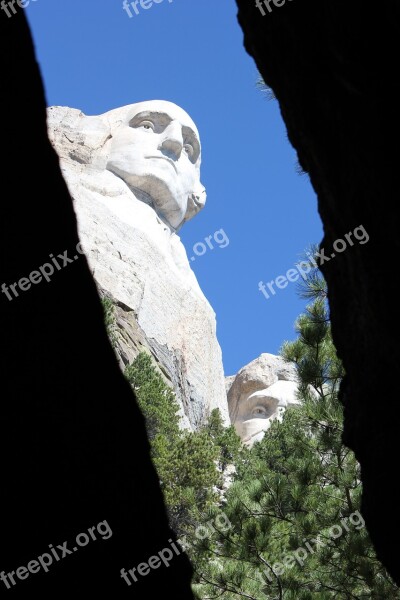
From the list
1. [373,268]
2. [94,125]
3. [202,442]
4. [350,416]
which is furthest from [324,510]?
[94,125]

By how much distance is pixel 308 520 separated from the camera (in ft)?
22.6

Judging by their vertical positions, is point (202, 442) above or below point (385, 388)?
below

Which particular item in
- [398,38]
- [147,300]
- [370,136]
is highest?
[147,300]

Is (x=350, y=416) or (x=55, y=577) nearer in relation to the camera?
(x=55, y=577)

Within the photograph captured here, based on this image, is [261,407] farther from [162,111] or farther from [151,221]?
[162,111]

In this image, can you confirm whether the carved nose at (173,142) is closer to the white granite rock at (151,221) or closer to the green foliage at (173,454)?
the white granite rock at (151,221)

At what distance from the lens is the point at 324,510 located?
279 inches

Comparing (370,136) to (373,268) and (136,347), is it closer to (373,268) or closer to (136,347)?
(373,268)

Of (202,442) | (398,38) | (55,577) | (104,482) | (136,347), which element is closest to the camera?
(398,38)

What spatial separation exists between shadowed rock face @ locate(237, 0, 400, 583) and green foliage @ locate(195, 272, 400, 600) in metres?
3.86

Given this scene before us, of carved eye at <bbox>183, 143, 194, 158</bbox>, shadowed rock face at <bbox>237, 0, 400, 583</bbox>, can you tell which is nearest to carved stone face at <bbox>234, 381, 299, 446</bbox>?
carved eye at <bbox>183, 143, 194, 158</bbox>

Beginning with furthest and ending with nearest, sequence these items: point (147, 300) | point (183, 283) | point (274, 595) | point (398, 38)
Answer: point (183, 283) < point (147, 300) < point (274, 595) < point (398, 38)

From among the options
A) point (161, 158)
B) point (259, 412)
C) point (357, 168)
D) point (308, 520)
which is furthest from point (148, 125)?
point (357, 168)

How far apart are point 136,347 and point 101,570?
1837 cm
